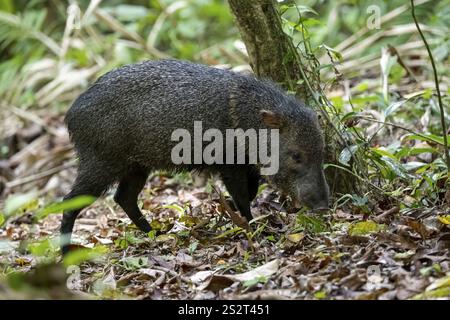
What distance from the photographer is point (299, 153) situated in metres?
5.64

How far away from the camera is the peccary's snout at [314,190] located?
5445 mm

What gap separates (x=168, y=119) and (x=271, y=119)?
2.74 ft

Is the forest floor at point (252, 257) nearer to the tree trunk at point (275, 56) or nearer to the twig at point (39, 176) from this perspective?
the tree trunk at point (275, 56)

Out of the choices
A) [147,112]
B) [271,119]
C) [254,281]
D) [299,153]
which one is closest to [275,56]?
[271,119]

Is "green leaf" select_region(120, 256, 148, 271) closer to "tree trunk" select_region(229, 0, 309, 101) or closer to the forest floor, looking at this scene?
the forest floor

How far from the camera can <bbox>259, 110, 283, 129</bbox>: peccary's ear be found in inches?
221

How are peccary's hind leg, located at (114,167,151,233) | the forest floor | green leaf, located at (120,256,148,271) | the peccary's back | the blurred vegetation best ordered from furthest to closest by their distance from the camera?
peccary's hind leg, located at (114,167,151,233) → the peccary's back → the blurred vegetation → green leaf, located at (120,256,148,271) → the forest floor

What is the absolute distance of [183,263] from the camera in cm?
492

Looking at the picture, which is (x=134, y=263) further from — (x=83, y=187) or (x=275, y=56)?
(x=275, y=56)

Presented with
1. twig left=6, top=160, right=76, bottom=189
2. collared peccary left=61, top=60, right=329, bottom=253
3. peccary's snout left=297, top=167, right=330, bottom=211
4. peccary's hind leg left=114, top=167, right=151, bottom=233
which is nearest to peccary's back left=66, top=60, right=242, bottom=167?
collared peccary left=61, top=60, right=329, bottom=253

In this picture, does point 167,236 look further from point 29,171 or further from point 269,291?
point 29,171

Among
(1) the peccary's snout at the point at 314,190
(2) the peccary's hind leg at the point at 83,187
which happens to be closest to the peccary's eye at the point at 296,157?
(1) the peccary's snout at the point at 314,190
